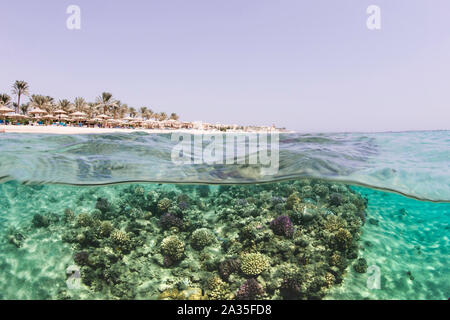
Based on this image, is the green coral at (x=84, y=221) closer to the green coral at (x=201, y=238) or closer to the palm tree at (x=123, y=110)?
the green coral at (x=201, y=238)

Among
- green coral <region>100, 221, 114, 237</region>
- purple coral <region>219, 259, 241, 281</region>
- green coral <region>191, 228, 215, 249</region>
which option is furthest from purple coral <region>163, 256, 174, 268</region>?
green coral <region>100, 221, 114, 237</region>

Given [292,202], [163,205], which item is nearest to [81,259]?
[163,205]

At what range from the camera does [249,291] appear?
7.01 metres

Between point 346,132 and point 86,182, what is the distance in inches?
585

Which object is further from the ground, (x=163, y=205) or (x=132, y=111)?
(x=132, y=111)

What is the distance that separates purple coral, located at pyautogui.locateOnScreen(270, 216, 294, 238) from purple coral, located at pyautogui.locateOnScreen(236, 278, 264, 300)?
245 cm

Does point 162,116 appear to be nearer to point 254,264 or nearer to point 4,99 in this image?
point 4,99

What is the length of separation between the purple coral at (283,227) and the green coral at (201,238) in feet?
8.23

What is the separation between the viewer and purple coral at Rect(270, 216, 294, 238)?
353 inches

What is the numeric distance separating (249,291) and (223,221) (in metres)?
3.55

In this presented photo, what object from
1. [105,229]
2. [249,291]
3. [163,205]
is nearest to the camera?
[249,291]

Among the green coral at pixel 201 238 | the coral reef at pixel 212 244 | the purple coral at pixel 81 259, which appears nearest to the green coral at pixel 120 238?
the coral reef at pixel 212 244
